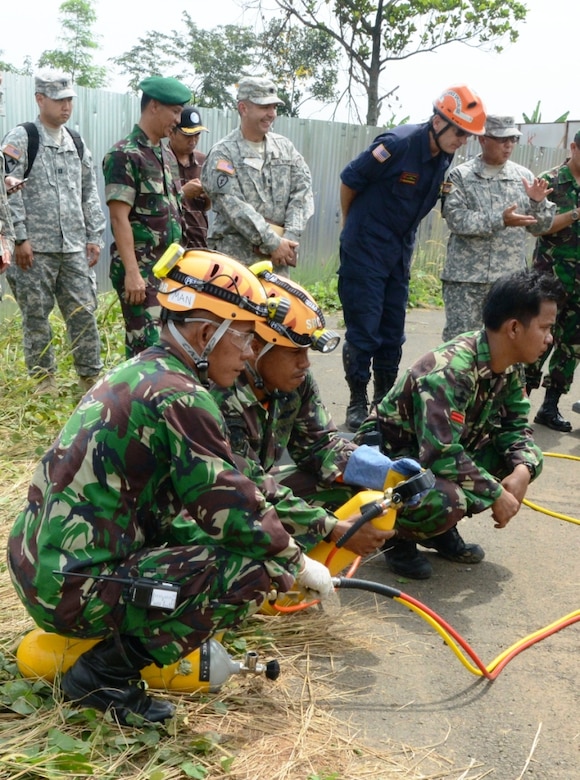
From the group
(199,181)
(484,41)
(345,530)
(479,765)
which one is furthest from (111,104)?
(484,41)

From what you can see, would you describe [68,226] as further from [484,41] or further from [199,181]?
[484,41]

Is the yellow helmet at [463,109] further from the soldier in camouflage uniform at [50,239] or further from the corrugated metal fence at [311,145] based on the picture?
the corrugated metal fence at [311,145]

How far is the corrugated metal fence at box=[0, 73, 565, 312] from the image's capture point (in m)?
8.32

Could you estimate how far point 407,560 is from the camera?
3.97m

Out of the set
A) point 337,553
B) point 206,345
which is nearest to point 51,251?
point 337,553

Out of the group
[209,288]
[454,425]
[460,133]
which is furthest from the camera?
[460,133]

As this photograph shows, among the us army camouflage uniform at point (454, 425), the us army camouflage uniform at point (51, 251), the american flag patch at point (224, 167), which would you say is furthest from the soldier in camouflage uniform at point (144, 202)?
the us army camouflage uniform at point (454, 425)

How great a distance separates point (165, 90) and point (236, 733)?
3.74 m

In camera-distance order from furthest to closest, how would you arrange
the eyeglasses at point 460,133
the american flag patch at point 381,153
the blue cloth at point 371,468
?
the american flag patch at point 381,153 < the eyeglasses at point 460,133 < the blue cloth at point 371,468

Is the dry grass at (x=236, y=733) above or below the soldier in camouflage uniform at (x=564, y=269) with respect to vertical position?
below

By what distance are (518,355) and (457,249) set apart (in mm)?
2444

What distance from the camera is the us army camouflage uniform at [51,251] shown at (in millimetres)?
5785

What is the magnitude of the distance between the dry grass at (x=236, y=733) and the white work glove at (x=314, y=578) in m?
0.42

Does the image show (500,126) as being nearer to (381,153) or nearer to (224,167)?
(381,153)
